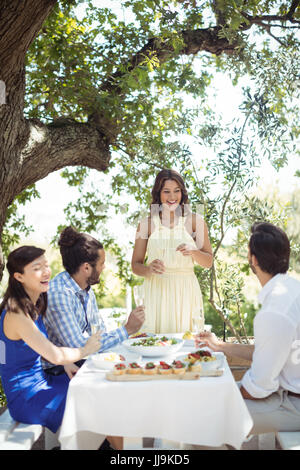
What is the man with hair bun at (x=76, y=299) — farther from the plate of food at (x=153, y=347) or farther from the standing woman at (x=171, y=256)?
the standing woman at (x=171, y=256)

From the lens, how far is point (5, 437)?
2.34 meters

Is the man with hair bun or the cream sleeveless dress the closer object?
the man with hair bun

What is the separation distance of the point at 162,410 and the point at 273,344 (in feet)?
1.80

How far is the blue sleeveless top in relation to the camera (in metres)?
2.50

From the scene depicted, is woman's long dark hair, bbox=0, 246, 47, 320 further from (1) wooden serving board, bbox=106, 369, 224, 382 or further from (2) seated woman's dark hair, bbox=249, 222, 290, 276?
(2) seated woman's dark hair, bbox=249, 222, 290, 276

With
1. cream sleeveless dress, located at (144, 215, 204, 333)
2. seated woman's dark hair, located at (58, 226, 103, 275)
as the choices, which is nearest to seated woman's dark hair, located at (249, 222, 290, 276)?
Answer: seated woman's dark hair, located at (58, 226, 103, 275)

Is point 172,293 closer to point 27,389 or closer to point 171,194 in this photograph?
point 171,194

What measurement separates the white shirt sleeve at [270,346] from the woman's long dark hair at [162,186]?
184 centimetres

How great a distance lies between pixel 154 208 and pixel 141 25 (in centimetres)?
204

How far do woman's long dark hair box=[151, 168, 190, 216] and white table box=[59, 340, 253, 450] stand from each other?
2043mm

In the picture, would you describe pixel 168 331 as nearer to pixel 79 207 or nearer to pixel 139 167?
pixel 139 167

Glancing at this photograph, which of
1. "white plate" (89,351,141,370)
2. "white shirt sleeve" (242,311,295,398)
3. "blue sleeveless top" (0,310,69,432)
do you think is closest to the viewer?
"white shirt sleeve" (242,311,295,398)

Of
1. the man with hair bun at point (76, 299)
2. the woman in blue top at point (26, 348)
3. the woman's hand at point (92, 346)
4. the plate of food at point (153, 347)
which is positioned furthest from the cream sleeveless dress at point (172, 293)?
the woman's hand at point (92, 346)

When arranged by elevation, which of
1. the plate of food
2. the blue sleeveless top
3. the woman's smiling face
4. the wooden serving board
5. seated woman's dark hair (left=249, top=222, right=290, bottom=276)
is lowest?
the blue sleeveless top
